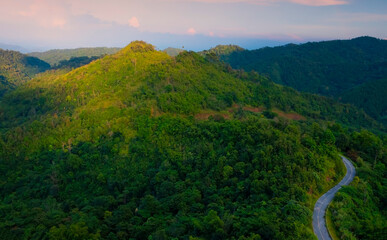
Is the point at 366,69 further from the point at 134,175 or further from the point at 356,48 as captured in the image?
the point at 134,175

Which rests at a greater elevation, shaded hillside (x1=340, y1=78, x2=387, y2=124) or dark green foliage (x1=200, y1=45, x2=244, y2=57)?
dark green foliage (x1=200, y1=45, x2=244, y2=57)

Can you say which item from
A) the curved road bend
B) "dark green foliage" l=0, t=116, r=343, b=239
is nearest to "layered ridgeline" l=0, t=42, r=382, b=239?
"dark green foliage" l=0, t=116, r=343, b=239

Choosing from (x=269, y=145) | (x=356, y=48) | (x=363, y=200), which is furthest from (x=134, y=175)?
(x=356, y=48)

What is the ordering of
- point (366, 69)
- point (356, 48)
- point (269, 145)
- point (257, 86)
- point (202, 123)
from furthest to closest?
point (356, 48), point (366, 69), point (257, 86), point (202, 123), point (269, 145)

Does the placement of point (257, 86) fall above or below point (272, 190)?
above

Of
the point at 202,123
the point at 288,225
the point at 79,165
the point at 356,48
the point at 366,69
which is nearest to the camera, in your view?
the point at 288,225

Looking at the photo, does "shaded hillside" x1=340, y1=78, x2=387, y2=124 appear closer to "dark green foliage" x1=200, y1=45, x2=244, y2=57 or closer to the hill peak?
the hill peak

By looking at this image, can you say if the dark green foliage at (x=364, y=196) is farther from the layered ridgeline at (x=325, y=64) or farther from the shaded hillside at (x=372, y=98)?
the layered ridgeline at (x=325, y=64)
